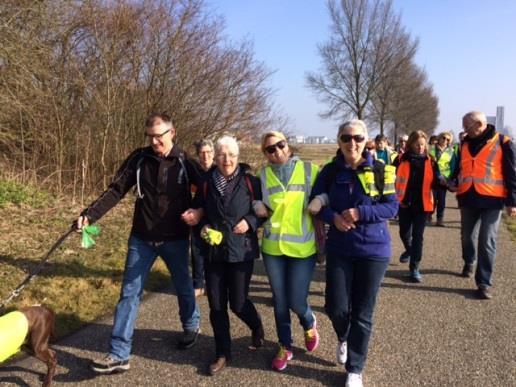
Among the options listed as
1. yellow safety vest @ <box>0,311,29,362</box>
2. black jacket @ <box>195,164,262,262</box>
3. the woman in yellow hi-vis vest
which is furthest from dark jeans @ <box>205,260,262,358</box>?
yellow safety vest @ <box>0,311,29,362</box>

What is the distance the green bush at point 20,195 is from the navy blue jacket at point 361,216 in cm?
692

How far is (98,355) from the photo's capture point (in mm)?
3697

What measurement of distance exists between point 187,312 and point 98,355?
82 cm

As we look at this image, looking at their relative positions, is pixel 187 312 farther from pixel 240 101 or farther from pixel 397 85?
pixel 397 85

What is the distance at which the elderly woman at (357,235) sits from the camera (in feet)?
10.3

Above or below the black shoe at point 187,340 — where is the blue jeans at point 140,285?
above

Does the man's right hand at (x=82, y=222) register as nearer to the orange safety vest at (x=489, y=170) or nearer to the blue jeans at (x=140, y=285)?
the blue jeans at (x=140, y=285)

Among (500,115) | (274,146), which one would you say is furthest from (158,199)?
(500,115)

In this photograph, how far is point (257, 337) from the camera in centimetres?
378

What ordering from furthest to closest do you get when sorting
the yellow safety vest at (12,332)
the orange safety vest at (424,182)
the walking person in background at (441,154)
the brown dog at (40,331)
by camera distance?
the walking person in background at (441,154) → the orange safety vest at (424,182) → the brown dog at (40,331) → the yellow safety vest at (12,332)

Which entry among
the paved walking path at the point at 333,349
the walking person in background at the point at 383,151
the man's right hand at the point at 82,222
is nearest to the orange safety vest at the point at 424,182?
the paved walking path at the point at 333,349

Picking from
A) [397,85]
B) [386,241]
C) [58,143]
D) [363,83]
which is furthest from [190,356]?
[397,85]

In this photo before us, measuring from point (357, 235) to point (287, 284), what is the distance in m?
0.74

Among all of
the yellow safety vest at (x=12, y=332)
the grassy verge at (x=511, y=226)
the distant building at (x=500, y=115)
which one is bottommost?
the grassy verge at (x=511, y=226)
